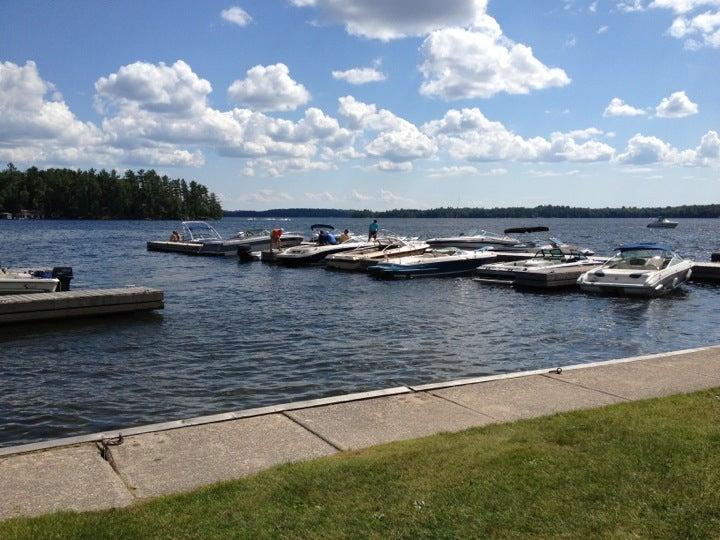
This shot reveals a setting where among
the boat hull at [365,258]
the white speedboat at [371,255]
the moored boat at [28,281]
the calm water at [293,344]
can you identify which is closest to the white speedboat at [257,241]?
the white speedboat at [371,255]

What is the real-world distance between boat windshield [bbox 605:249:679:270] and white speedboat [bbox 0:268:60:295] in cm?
1923

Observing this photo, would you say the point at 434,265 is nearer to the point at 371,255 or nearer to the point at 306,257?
the point at 371,255

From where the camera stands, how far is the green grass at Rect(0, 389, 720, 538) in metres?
4.39

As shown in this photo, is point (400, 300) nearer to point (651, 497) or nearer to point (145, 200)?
point (651, 497)

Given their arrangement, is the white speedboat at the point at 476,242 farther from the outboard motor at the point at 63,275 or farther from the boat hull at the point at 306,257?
the outboard motor at the point at 63,275

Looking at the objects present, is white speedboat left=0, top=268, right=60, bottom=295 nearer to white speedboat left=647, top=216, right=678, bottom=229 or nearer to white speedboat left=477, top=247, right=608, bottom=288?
white speedboat left=477, top=247, right=608, bottom=288

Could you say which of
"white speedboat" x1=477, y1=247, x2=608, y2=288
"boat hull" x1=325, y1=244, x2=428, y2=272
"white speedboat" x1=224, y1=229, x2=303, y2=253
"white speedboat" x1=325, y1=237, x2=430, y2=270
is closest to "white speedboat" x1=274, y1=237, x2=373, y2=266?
"white speedboat" x1=325, y1=237, x2=430, y2=270

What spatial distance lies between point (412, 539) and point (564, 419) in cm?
319

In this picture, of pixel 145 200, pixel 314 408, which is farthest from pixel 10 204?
pixel 314 408

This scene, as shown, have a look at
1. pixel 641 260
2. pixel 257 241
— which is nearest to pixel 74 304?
pixel 641 260

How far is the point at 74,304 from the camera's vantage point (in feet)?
58.5

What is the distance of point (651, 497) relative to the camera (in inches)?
187

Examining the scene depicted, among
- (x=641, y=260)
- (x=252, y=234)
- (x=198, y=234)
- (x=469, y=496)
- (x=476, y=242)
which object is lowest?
(x=469, y=496)

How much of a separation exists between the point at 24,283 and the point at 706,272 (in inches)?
1038
